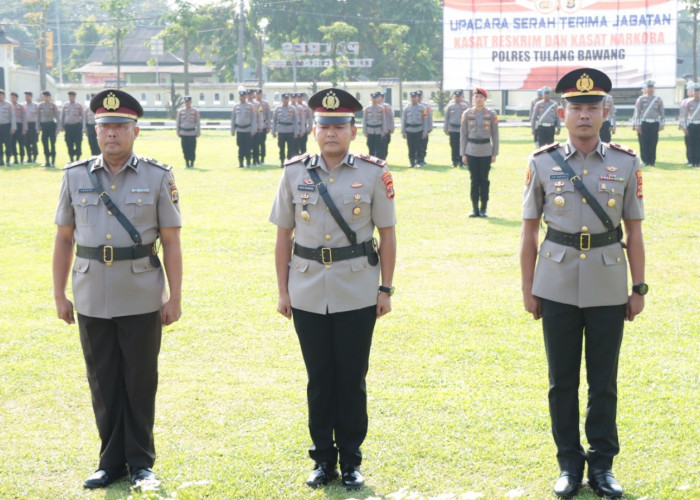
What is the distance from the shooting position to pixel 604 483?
432 cm

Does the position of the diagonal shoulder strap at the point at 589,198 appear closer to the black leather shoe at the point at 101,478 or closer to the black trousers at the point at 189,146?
the black leather shoe at the point at 101,478

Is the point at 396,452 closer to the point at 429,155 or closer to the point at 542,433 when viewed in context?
the point at 542,433

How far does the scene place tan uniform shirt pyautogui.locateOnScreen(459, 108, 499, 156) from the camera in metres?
13.4

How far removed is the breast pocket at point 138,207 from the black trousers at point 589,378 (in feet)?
6.60

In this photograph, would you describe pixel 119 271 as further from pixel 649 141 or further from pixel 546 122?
pixel 649 141

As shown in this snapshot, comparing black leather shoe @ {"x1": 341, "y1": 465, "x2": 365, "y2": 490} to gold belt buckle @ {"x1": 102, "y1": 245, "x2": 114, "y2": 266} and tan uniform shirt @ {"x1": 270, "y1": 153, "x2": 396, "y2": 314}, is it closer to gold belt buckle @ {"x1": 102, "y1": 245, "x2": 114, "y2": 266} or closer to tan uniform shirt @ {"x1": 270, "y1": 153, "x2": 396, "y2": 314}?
tan uniform shirt @ {"x1": 270, "y1": 153, "x2": 396, "y2": 314}

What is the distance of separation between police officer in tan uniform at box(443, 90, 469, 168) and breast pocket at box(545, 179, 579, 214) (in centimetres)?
1654

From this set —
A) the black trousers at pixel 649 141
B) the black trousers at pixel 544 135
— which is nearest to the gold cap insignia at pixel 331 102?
the black trousers at pixel 544 135

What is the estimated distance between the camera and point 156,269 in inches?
182

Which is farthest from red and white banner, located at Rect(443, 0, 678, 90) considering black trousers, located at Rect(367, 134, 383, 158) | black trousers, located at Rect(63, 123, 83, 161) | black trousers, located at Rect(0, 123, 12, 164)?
black trousers, located at Rect(0, 123, 12, 164)

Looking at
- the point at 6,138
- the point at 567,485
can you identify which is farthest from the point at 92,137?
the point at 567,485

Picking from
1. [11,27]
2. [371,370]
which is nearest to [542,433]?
[371,370]

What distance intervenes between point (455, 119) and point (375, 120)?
8.16ft

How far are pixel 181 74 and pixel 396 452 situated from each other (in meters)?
75.8
